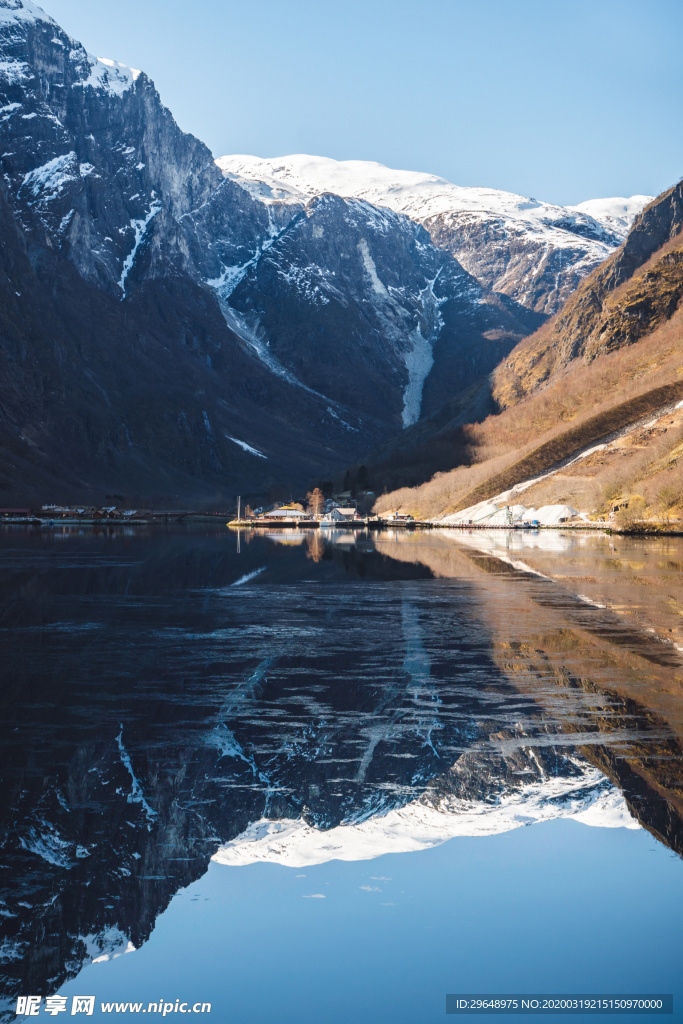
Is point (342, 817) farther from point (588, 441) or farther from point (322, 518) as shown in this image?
point (322, 518)

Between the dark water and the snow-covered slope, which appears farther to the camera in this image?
the snow-covered slope

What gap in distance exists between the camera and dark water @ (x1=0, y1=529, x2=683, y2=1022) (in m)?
10.3

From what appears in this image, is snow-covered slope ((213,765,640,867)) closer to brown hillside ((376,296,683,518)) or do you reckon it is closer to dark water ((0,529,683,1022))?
dark water ((0,529,683,1022))

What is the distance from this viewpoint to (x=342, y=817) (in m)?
14.0

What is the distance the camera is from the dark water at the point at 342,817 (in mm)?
10312

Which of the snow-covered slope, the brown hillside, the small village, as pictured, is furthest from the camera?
the small village

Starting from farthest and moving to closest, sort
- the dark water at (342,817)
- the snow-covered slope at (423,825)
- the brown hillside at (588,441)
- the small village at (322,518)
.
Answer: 1. the small village at (322,518)
2. the brown hillside at (588,441)
3. the snow-covered slope at (423,825)
4. the dark water at (342,817)

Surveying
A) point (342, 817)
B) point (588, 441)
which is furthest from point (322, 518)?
point (342, 817)

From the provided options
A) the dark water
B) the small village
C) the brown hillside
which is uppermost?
the brown hillside

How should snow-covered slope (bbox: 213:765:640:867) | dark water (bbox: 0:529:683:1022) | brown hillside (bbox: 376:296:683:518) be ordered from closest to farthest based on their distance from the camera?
dark water (bbox: 0:529:683:1022), snow-covered slope (bbox: 213:765:640:867), brown hillside (bbox: 376:296:683:518)

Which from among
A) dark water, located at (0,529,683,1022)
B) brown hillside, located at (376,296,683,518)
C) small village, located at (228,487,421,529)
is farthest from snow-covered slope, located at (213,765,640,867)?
small village, located at (228,487,421,529)

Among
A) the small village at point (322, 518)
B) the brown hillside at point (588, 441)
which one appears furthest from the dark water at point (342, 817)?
the small village at point (322, 518)

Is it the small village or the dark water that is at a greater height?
the small village

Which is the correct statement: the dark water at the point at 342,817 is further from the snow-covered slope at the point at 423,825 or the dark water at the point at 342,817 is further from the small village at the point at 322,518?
the small village at the point at 322,518
